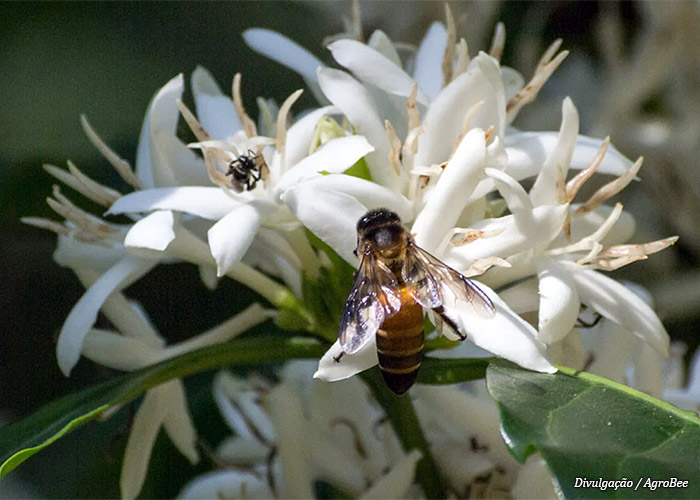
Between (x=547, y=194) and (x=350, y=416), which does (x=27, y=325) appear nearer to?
(x=350, y=416)

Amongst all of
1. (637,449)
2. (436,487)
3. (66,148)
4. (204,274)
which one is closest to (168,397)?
(204,274)

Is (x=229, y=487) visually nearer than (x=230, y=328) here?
No

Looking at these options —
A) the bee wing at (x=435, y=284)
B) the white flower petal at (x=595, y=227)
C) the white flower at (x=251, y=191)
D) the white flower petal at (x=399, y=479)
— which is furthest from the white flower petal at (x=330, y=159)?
the white flower petal at (x=399, y=479)

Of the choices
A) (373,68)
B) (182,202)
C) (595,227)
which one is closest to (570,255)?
(595,227)

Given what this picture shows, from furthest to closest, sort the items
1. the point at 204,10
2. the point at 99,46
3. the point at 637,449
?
the point at 204,10
the point at 99,46
the point at 637,449

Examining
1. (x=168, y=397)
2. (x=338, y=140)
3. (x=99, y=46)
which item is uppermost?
(x=338, y=140)

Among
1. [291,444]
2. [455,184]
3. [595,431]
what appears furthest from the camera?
[291,444]

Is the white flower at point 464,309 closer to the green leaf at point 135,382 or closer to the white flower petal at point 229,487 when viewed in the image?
the green leaf at point 135,382

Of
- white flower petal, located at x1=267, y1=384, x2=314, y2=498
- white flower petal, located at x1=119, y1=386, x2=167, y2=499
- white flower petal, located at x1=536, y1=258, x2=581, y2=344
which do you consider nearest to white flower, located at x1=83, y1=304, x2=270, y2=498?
white flower petal, located at x1=119, y1=386, x2=167, y2=499

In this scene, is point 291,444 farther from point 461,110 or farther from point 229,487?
point 461,110
